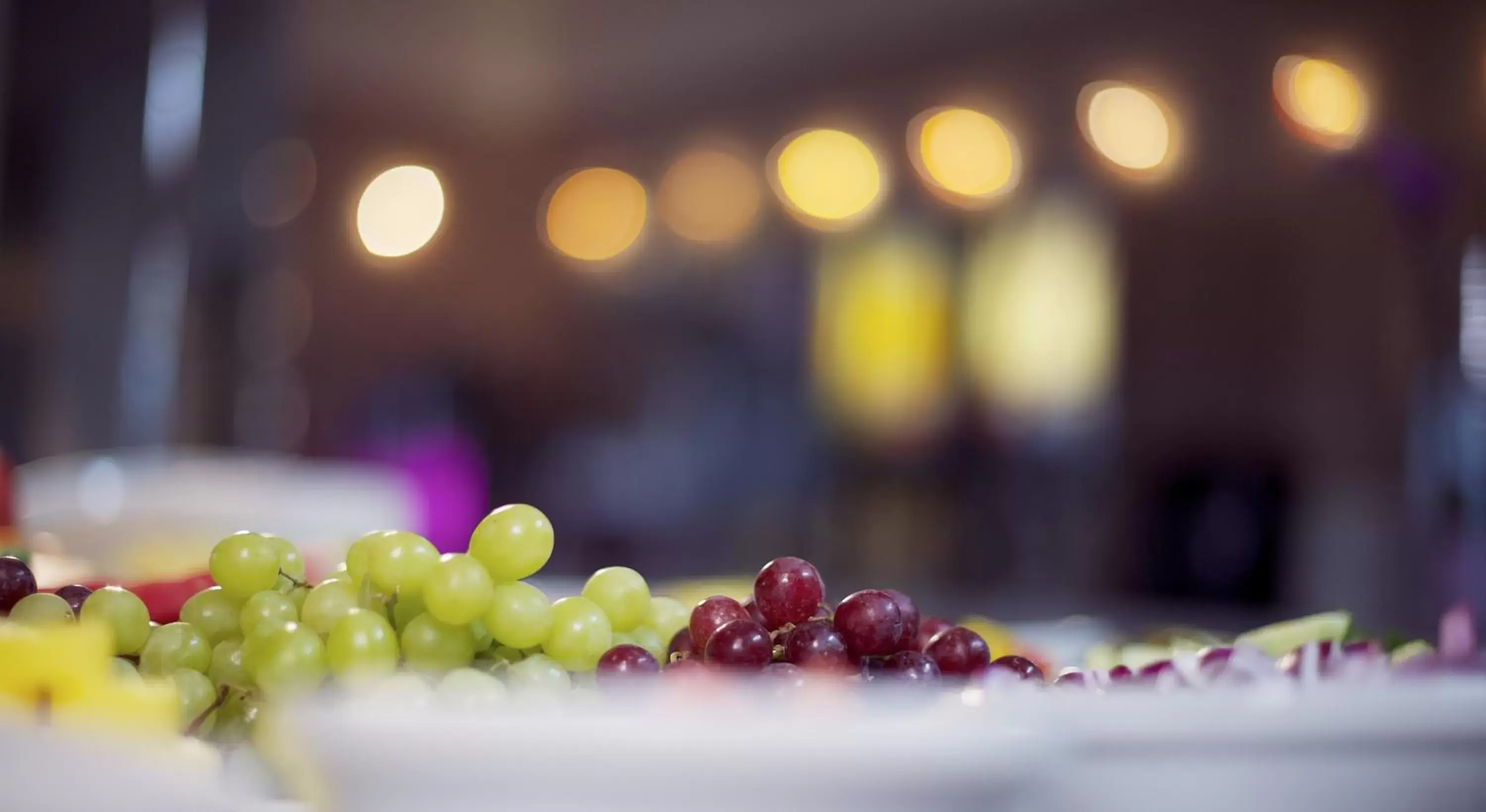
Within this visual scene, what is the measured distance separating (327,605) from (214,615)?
0.05 m

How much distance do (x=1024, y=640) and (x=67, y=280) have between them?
2.37m

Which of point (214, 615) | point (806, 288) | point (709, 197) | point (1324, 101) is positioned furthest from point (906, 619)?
point (709, 197)

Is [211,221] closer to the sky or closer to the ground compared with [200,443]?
closer to the sky

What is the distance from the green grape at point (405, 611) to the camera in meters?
0.40

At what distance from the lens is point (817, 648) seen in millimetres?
367

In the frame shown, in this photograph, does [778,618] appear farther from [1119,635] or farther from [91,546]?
[91,546]

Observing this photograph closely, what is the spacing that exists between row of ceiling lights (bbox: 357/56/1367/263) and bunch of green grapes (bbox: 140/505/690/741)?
134 inches

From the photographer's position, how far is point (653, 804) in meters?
0.24

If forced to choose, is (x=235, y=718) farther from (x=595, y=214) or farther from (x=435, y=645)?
(x=595, y=214)

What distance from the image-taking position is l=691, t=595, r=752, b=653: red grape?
1.30ft

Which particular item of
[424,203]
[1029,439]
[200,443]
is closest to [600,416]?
[424,203]

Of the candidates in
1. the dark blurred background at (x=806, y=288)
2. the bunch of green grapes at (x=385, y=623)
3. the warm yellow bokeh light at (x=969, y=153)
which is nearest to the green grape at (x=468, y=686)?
the bunch of green grapes at (x=385, y=623)

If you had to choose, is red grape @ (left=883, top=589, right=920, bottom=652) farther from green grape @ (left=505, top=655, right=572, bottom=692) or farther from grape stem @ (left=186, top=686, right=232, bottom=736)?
grape stem @ (left=186, top=686, right=232, bottom=736)

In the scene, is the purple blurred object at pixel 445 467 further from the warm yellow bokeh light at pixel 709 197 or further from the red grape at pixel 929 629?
the red grape at pixel 929 629
